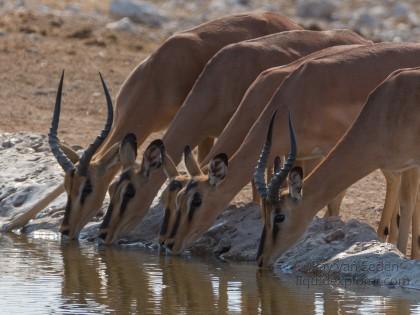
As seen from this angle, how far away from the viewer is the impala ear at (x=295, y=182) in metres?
10.2

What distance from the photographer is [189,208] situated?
10.9 meters

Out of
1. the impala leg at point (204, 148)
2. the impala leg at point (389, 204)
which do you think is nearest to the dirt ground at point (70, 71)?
the impala leg at point (204, 148)

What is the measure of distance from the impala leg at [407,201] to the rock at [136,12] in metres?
12.2

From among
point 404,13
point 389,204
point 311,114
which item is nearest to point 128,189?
point 311,114

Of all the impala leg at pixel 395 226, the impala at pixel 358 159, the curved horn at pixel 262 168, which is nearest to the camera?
the curved horn at pixel 262 168

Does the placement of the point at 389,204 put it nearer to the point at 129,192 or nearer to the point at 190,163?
the point at 190,163

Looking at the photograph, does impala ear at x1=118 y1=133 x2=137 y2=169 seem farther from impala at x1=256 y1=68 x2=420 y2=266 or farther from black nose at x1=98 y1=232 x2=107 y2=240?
impala at x1=256 y1=68 x2=420 y2=266

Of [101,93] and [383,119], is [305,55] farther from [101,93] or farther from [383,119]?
[101,93]

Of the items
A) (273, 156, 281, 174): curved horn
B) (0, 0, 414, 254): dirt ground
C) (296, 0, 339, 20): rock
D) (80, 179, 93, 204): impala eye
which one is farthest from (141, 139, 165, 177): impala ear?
(296, 0, 339, 20): rock

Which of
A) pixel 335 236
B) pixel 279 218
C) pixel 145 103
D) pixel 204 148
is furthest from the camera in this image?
pixel 204 148

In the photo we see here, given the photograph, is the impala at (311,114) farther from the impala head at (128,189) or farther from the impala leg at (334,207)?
the impala head at (128,189)

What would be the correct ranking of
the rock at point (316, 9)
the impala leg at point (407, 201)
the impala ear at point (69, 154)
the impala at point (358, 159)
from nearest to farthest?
the impala at point (358, 159), the impala leg at point (407, 201), the impala ear at point (69, 154), the rock at point (316, 9)

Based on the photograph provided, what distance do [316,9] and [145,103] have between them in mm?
14924

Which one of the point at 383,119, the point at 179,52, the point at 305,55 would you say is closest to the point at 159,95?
the point at 179,52
